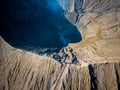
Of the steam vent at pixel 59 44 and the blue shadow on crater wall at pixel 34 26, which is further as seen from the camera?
the blue shadow on crater wall at pixel 34 26

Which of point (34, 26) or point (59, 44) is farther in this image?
point (34, 26)

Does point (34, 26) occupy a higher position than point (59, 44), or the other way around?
point (34, 26)

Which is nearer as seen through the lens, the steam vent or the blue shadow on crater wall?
the steam vent

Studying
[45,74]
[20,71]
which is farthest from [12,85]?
[45,74]

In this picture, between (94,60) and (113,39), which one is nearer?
(94,60)

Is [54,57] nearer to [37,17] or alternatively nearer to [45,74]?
[45,74]
